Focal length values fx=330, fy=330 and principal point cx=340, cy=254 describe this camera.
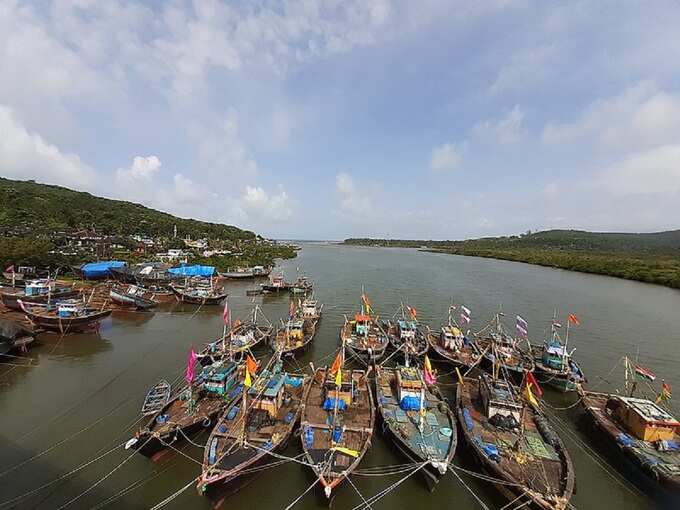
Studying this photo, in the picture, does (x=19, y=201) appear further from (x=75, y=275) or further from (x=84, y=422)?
(x=84, y=422)

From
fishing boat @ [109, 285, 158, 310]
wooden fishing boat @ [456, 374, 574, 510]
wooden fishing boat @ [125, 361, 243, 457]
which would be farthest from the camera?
fishing boat @ [109, 285, 158, 310]

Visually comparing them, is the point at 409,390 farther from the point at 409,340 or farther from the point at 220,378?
the point at 220,378

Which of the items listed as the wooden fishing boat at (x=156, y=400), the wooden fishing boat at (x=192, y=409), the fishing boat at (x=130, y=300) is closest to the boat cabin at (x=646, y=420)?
the wooden fishing boat at (x=192, y=409)

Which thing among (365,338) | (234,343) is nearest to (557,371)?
(365,338)

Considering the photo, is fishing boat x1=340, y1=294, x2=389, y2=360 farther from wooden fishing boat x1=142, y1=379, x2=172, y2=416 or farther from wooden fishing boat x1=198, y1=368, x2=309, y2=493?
wooden fishing boat x1=142, y1=379, x2=172, y2=416

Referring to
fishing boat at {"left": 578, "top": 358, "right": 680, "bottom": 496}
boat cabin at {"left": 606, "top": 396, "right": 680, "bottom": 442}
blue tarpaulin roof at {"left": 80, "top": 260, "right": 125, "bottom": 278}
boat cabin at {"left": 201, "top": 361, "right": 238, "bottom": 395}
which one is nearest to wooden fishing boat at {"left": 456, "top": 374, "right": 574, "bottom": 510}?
fishing boat at {"left": 578, "top": 358, "right": 680, "bottom": 496}

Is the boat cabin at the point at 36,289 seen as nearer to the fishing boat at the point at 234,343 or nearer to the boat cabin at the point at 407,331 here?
the fishing boat at the point at 234,343
